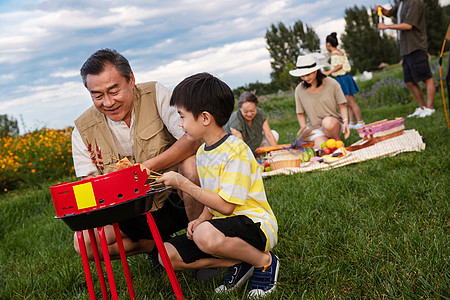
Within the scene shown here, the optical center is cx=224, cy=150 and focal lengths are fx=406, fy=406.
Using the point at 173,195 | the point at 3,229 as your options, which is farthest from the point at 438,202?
the point at 3,229

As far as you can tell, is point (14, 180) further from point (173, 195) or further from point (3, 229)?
point (173, 195)

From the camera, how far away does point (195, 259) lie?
213 cm

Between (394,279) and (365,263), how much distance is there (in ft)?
0.80

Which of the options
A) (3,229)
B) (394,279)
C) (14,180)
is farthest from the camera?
(14,180)

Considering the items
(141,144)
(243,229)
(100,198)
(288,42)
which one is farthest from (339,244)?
(288,42)

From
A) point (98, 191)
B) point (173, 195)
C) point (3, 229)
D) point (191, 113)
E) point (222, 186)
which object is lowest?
point (3, 229)

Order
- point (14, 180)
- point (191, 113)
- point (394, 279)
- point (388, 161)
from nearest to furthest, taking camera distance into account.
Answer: point (394, 279)
point (191, 113)
point (388, 161)
point (14, 180)

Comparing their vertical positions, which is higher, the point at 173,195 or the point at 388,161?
the point at 173,195

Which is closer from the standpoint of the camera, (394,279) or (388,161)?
(394,279)

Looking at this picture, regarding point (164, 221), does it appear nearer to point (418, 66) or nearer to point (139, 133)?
point (139, 133)

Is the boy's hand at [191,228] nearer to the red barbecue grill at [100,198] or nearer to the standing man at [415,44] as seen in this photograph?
the red barbecue grill at [100,198]

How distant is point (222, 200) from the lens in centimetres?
191

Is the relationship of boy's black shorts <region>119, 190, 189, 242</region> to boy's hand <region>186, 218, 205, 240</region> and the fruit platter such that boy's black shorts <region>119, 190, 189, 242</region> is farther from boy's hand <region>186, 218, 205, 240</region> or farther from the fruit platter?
the fruit platter

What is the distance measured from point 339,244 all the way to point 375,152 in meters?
2.46
